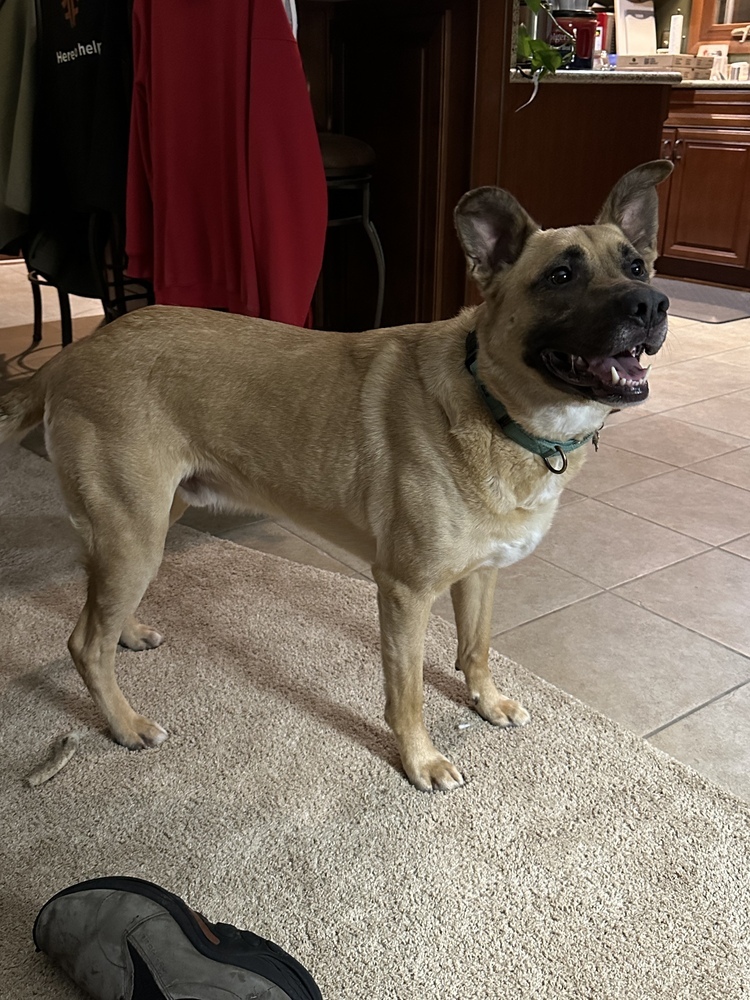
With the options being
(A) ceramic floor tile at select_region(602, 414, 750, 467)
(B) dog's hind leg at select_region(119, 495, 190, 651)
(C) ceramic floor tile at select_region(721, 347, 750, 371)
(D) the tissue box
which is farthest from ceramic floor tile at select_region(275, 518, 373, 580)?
(D) the tissue box

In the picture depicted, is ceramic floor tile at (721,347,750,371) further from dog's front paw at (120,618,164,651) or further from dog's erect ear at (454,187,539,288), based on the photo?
dog's front paw at (120,618,164,651)

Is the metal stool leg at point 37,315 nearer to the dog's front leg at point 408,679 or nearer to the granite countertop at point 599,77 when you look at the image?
the granite countertop at point 599,77

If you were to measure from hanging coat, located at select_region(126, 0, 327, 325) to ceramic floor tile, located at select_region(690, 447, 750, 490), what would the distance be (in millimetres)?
1540

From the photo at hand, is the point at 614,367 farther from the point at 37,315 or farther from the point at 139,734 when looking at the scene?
the point at 37,315

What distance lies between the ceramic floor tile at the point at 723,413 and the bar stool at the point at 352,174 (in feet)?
4.42

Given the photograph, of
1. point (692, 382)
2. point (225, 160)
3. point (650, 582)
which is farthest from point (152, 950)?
point (692, 382)

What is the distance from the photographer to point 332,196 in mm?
3078

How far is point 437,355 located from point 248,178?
2.68 ft

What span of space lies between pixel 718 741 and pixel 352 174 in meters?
2.01

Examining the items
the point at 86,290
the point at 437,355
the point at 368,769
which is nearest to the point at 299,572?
the point at 368,769

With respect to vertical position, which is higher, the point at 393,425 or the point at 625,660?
the point at 393,425

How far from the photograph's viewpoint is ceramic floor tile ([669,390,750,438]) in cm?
339

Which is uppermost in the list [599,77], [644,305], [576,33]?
[576,33]

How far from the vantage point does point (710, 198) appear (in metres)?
5.66
